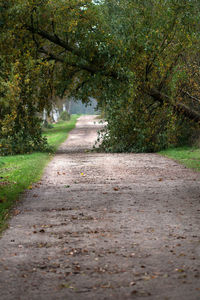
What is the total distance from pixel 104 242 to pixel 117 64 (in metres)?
15.4

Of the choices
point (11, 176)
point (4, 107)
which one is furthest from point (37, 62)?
point (11, 176)

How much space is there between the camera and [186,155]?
20.3 meters

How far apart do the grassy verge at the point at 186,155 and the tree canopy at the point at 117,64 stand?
888 millimetres

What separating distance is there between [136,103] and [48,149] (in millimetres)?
4665

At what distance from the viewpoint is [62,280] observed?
5730mm

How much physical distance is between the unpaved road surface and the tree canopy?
9453 mm

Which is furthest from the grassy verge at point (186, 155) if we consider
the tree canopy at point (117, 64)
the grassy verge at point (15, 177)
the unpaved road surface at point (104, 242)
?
the grassy verge at point (15, 177)

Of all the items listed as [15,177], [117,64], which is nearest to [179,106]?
[117,64]

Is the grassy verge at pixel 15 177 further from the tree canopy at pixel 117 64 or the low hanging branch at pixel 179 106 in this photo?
A: the low hanging branch at pixel 179 106

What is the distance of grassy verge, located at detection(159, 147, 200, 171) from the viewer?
56.7 ft

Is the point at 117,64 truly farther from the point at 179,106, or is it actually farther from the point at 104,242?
the point at 104,242

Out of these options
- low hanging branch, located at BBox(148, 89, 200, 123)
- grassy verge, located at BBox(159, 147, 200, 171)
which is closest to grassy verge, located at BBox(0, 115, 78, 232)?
grassy verge, located at BBox(159, 147, 200, 171)

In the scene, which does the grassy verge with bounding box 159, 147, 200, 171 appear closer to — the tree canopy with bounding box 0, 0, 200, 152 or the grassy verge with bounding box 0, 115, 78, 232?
→ the tree canopy with bounding box 0, 0, 200, 152

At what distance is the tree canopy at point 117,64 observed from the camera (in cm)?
2153
